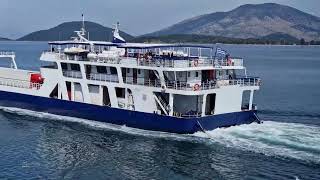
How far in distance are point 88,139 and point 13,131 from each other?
6153 mm

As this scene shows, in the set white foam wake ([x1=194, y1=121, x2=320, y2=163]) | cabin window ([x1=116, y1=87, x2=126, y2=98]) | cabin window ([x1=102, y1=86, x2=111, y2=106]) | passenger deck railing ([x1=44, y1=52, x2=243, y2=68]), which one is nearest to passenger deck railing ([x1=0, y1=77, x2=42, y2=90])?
passenger deck railing ([x1=44, y1=52, x2=243, y2=68])

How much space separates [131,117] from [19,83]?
45.7ft

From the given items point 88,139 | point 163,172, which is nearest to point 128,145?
point 88,139

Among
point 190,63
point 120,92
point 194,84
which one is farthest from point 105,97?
point 194,84

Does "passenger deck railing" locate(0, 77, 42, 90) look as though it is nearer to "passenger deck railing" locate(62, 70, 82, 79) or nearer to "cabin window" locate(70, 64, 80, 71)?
"passenger deck railing" locate(62, 70, 82, 79)

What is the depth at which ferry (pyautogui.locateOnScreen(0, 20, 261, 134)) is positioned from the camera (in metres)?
31.7

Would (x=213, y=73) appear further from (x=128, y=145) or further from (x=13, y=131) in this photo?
(x=13, y=131)

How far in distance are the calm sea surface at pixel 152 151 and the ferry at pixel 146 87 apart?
86 centimetres

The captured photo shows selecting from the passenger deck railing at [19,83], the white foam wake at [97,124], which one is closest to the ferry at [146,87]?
the white foam wake at [97,124]

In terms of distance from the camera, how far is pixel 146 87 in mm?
32719

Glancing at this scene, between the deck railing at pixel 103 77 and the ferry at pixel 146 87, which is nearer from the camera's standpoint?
the ferry at pixel 146 87

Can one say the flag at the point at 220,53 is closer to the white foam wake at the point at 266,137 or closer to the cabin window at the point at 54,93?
the white foam wake at the point at 266,137

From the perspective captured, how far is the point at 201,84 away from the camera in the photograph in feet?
107

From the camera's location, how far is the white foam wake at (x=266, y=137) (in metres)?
27.5
